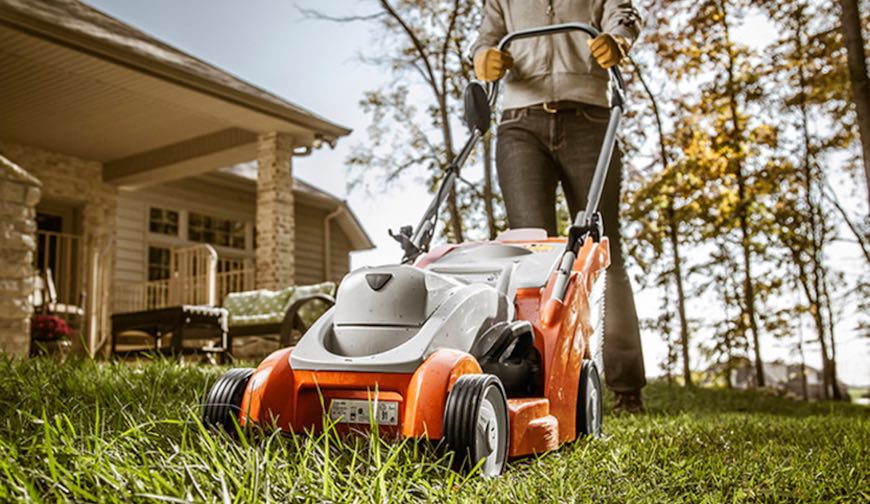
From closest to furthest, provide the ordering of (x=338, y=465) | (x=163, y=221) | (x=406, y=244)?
1. (x=338, y=465)
2. (x=406, y=244)
3. (x=163, y=221)

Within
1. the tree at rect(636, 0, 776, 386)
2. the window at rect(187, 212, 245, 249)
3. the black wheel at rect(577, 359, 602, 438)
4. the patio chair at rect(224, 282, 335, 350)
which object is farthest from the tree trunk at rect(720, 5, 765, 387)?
the window at rect(187, 212, 245, 249)

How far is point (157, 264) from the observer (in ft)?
45.9

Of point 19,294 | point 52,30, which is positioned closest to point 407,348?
point 19,294

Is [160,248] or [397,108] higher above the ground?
[397,108]

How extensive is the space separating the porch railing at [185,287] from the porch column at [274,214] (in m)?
0.70

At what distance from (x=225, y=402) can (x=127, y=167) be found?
1191 centimetres

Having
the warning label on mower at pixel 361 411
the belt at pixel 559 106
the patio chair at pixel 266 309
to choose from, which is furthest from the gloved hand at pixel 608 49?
the patio chair at pixel 266 309

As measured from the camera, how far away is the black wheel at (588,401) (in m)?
2.77

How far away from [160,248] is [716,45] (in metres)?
9.69

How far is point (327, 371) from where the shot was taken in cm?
213

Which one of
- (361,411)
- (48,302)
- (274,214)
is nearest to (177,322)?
(274,214)

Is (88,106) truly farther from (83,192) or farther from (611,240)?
(611,240)

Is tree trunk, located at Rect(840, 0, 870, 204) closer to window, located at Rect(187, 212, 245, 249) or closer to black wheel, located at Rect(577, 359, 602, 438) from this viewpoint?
black wheel, located at Rect(577, 359, 602, 438)

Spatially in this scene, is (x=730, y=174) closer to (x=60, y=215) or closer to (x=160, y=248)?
(x=160, y=248)
